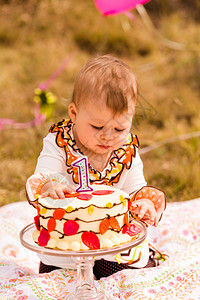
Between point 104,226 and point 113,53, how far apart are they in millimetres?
3865

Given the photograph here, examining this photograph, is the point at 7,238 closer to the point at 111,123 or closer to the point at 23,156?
the point at 111,123

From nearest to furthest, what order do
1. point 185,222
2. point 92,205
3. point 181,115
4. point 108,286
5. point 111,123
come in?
point 92,205
point 111,123
point 108,286
point 185,222
point 181,115

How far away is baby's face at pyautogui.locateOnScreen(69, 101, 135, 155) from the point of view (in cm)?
143

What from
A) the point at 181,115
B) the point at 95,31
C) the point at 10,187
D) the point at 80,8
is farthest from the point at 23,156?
the point at 80,8

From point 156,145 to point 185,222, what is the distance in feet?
3.88

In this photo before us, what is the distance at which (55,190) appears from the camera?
1.36 metres

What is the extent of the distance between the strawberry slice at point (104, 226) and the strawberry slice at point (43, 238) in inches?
5.8

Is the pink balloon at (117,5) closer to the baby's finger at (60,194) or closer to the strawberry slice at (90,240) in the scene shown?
the baby's finger at (60,194)

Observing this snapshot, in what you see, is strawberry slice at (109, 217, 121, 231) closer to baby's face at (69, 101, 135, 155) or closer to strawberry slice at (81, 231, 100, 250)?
strawberry slice at (81, 231, 100, 250)

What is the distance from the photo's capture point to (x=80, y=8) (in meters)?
5.60

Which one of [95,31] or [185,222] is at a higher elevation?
[185,222]

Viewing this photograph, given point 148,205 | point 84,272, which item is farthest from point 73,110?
point 84,272

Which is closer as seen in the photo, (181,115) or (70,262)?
(70,262)

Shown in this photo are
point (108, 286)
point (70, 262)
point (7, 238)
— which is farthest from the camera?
point (7, 238)
